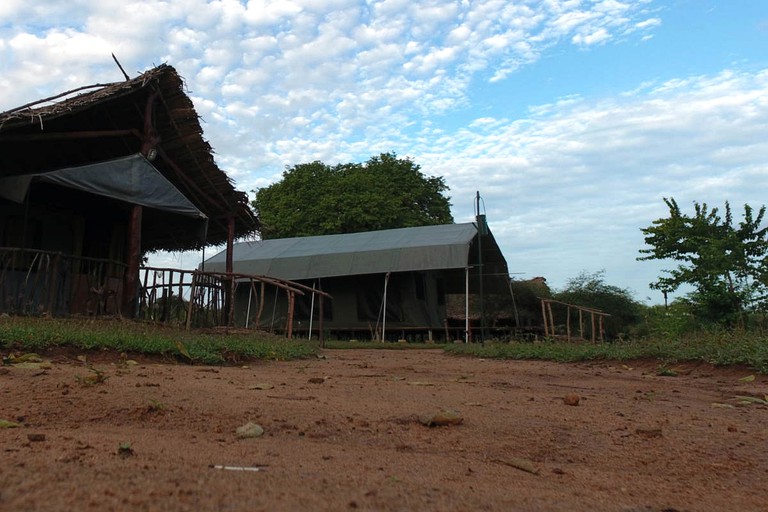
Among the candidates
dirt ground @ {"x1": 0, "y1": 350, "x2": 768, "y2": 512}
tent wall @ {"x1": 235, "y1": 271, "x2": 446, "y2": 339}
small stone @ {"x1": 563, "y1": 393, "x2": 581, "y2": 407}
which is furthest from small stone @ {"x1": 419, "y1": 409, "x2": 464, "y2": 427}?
tent wall @ {"x1": 235, "y1": 271, "x2": 446, "y2": 339}

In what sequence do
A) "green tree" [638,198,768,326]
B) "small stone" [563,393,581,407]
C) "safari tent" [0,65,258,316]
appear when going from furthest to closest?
1. "green tree" [638,198,768,326]
2. "safari tent" [0,65,258,316]
3. "small stone" [563,393,581,407]

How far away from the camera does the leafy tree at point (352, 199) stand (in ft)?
98.7

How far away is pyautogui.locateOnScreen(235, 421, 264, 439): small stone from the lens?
295 centimetres

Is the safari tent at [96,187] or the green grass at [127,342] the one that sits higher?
the safari tent at [96,187]

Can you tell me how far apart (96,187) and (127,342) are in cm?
312

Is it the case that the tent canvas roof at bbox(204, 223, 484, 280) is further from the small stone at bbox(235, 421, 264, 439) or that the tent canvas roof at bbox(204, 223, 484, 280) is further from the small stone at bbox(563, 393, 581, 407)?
the small stone at bbox(235, 421, 264, 439)

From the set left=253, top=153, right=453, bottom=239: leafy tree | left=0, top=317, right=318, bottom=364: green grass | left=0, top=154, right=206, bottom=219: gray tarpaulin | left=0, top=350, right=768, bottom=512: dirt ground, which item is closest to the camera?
left=0, top=350, right=768, bottom=512: dirt ground

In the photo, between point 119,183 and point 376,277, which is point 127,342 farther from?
point 376,277

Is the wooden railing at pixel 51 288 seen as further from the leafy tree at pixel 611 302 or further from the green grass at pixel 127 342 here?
the leafy tree at pixel 611 302

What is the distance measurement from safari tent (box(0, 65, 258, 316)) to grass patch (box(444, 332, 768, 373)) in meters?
5.86

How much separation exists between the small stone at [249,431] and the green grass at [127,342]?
3578 mm

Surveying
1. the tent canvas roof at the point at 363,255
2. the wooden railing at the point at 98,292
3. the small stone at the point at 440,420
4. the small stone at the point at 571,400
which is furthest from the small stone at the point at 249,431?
the tent canvas roof at the point at 363,255

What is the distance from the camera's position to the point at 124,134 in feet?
30.5

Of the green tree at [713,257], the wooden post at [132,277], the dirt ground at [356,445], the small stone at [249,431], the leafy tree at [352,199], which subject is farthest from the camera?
the leafy tree at [352,199]
